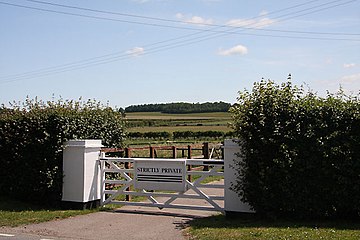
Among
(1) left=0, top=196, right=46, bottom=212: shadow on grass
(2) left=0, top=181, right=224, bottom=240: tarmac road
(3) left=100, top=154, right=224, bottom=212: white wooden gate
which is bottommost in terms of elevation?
(2) left=0, top=181, right=224, bottom=240: tarmac road

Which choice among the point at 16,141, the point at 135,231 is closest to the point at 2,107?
the point at 16,141

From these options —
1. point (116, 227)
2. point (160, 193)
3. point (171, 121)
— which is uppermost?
point (171, 121)

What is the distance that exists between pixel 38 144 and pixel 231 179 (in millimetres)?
5447

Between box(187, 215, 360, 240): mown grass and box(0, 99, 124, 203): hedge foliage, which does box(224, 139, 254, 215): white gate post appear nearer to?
box(187, 215, 360, 240): mown grass

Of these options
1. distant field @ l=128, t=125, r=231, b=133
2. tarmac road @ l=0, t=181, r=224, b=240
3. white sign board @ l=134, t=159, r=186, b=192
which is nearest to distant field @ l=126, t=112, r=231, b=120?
distant field @ l=128, t=125, r=231, b=133

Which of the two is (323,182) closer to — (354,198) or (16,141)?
(354,198)

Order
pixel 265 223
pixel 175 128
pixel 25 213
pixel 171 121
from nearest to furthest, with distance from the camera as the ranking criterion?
pixel 265 223 < pixel 25 213 < pixel 175 128 < pixel 171 121

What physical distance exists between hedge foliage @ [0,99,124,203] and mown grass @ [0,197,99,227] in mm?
390

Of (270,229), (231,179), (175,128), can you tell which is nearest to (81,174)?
(231,179)

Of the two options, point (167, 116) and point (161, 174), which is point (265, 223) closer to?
point (161, 174)

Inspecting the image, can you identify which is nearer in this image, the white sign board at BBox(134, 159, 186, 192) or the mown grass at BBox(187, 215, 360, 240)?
the mown grass at BBox(187, 215, 360, 240)

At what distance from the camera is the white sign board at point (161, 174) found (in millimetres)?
12453

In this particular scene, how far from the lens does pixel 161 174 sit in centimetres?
1266

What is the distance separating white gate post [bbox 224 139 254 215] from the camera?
456 inches
